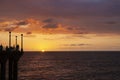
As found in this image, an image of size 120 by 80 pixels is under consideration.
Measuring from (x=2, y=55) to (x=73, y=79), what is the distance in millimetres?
41295

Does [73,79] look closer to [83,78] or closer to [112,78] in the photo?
[83,78]

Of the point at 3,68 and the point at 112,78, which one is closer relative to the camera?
the point at 3,68

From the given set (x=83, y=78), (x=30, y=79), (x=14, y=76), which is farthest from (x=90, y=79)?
(x=14, y=76)

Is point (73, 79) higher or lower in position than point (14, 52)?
lower

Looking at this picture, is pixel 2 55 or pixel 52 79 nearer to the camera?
pixel 2 55

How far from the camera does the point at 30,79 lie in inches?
3248

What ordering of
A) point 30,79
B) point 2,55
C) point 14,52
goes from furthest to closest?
1. point 30,79
2. point 14,52
3. point 2,55

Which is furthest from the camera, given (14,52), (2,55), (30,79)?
(30,79)

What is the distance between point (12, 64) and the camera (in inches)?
1916

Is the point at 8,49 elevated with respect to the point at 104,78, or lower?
elevated

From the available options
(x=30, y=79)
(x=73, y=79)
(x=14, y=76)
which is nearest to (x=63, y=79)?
(x=73, y=79)

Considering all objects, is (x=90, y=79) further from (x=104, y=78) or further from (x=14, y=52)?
(x=14, y=52)

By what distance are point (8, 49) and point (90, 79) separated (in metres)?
42.1

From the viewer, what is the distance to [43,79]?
274 ft
